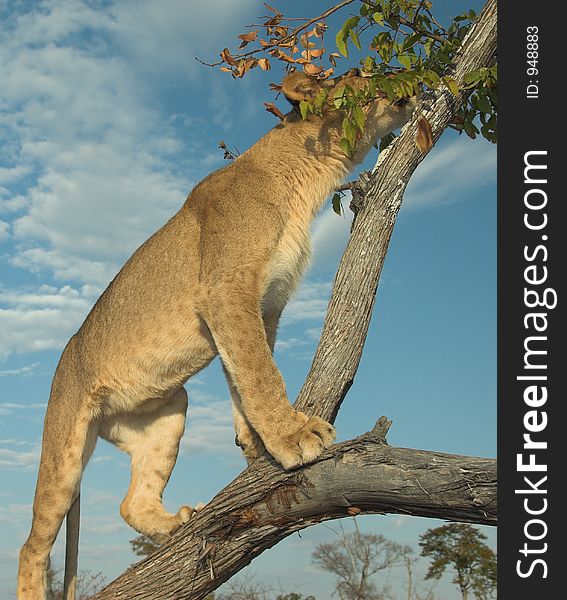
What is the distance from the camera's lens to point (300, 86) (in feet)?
17.6

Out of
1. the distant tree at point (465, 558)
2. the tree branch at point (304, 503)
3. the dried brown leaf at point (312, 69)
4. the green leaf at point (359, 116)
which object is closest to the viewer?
the tree branch at point (304, 503)

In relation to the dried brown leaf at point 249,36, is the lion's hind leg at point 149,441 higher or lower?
lower

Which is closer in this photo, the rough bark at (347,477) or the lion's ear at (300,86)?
the rough bark at (347,477)

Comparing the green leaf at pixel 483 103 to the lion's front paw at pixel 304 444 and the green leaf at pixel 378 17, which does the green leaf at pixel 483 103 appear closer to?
A: the green leaf at pixel 378 17

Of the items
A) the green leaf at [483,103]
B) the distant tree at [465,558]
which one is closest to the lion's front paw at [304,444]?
the green leaf at [483,103]

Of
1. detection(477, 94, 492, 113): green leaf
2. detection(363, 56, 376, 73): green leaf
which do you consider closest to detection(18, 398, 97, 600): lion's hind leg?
detection(363, 56, 376, 73): green leaf

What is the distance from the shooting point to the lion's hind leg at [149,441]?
6.01 metres

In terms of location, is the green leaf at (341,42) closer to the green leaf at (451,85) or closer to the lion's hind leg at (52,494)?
the green leaf at (451,85)

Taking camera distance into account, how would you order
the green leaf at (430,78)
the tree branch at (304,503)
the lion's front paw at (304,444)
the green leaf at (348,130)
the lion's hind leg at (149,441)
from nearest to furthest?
1. the tree branch at (304,503)
2. the lion's front paw at (304,444)
3. the green leaf at (348,130)
4. the green leaf at (430,78)
5. the lion's hind leg at (149,441)

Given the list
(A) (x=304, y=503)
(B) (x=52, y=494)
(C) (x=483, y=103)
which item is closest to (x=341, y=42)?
(C) (x=483, y=103)

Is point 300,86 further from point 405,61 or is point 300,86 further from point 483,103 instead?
point 483,103

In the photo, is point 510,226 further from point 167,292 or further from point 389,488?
point 167,292

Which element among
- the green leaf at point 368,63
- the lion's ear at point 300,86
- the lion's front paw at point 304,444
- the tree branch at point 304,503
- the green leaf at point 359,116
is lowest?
the tree branch at point 304,503

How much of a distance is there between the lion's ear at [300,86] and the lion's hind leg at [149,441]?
2382 millimetres
